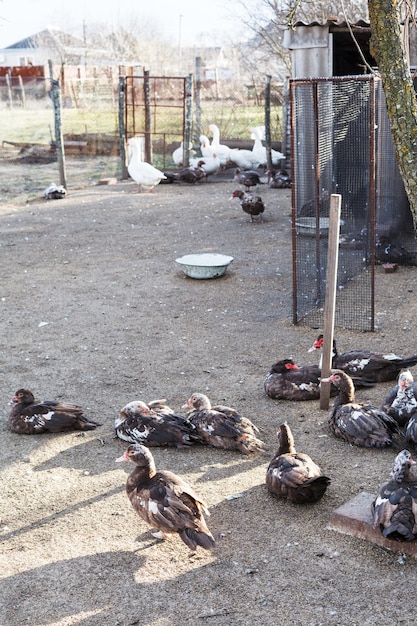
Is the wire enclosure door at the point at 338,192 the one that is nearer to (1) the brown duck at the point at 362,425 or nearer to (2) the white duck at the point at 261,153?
(1) the brown duck at the point at 362,425

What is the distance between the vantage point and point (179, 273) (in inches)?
418

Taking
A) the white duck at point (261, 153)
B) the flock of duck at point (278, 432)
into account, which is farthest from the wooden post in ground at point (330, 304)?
the white duck at point (261, 153)

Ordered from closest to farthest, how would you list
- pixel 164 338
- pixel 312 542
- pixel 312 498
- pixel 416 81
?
pixel 312 542 < pixel 312 498 < pixel 164 338 < pixel 416 81

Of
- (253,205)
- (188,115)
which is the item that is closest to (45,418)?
(253,205)

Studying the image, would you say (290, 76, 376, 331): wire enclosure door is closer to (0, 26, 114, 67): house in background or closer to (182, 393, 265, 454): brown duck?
(182, 393, 265, 454): brown duck

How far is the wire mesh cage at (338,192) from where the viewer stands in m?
8.05

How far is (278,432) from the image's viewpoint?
5.16m

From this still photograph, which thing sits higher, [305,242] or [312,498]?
[305,242]

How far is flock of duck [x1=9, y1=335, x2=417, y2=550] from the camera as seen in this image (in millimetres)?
4270

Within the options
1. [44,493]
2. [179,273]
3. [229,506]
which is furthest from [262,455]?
[179,273]

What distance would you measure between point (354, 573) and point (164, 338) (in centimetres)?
438

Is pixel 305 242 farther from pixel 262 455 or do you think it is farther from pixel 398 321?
pixel 262 455

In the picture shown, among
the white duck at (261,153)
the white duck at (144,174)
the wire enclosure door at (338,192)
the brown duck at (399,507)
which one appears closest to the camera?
the brown duck at (399,507)

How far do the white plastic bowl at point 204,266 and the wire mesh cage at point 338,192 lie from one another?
128 cm
